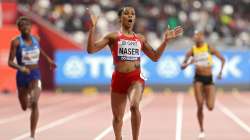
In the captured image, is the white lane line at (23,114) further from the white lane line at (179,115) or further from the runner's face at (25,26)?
the runner's face at (25,26)

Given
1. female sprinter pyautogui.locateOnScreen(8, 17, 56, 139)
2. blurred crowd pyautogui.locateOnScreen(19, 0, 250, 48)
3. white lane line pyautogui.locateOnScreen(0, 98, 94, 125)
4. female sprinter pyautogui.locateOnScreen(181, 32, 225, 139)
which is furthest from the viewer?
blurred crowd pyautogui.locateOnScreen(19, 0, 250, 48)

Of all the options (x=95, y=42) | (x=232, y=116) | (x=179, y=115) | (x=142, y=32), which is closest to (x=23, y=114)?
(x=179, y=115)

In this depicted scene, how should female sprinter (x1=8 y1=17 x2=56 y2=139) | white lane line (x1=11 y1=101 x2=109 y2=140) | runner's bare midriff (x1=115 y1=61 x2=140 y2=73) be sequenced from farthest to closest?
white lane line (x1=11 y1=101 x2=109 y2=140) → female sprinter (x1=8 y1=17 x2=56 y2=139) → runner's bare midriff (x1=115 y1=61 x2=140 y2=73)

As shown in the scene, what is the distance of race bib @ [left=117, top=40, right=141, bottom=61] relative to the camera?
8.93 meters

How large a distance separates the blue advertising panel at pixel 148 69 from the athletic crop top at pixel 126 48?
20.1 meters

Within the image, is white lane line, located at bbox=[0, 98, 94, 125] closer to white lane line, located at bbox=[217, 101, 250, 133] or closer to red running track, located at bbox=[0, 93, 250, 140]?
red running track, located at bbox=[0, 93, 250, 140]

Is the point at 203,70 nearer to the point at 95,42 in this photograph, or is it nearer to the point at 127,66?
the point at 127,66

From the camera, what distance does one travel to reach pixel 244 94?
2819 centimetres

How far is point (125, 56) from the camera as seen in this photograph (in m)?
8.97

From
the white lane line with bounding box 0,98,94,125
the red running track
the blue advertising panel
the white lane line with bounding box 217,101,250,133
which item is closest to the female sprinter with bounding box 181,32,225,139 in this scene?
A: the red running track

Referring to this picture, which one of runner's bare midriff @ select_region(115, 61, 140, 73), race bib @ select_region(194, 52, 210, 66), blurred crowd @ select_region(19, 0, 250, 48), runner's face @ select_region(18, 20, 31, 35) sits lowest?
blurred crowd @ select_region(19, 0, 250, 48)

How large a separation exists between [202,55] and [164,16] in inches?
659

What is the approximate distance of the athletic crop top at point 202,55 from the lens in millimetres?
13531

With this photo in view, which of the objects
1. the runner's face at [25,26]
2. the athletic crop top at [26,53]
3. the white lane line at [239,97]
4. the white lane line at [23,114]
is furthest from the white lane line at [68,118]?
the white lane line at [239,97]
